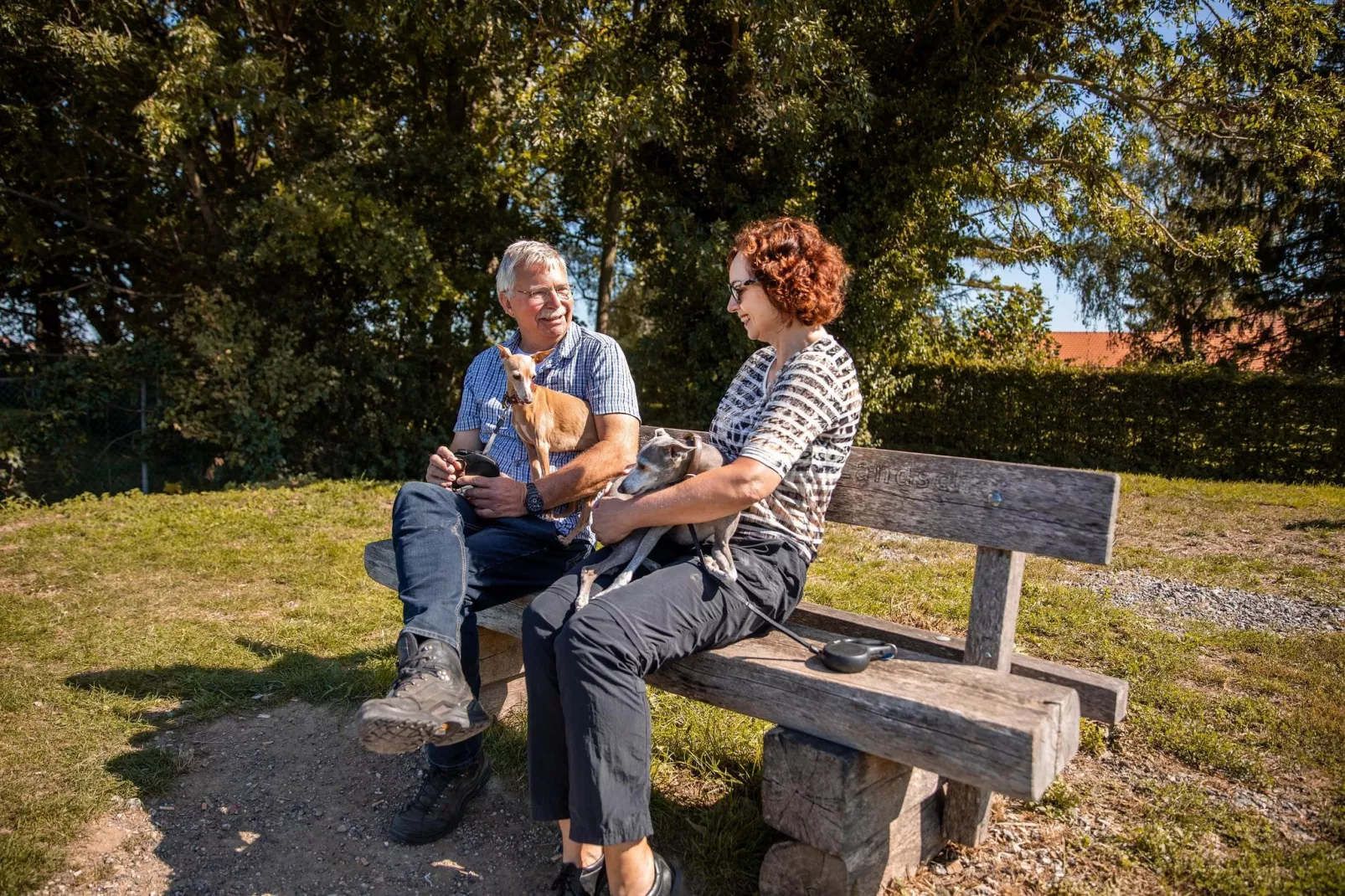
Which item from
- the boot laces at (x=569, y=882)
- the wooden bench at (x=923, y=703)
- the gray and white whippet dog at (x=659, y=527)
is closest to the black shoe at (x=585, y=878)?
the boot laces at (x=569, y=882)

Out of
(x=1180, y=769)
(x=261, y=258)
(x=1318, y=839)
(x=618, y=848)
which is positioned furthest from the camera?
(x=261, y=258)

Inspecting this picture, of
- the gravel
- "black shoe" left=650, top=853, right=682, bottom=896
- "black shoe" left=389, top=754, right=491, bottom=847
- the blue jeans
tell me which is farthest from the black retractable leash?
the gravel

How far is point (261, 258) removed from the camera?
920 centimetres

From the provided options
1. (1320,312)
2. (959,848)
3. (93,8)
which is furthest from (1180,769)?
(1320,312)

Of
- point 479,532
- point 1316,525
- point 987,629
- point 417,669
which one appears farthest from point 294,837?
point 1316,525

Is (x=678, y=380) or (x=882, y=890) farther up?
(x=678, y=380)

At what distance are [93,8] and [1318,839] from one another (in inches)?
455

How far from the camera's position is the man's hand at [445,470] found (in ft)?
10.1

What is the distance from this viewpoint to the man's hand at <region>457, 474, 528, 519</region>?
3012 mm

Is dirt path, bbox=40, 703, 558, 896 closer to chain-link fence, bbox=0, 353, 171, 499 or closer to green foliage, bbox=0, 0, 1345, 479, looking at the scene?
green foliage, bbox=0, 0, 1345, 479

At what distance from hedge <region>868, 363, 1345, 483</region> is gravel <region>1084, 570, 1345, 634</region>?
705cm

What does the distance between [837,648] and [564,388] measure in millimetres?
1510

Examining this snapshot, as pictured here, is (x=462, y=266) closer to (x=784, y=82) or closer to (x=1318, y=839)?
(x=784, y=82)

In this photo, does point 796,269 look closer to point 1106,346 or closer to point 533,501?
point 533,501
